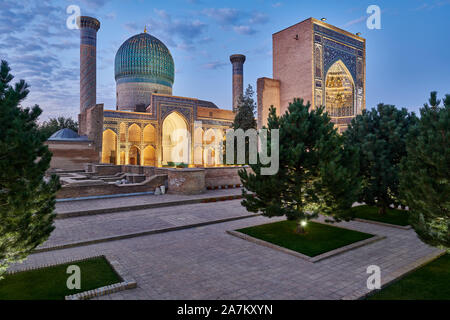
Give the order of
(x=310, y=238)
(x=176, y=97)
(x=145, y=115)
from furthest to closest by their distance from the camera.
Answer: (x=176, y=97) → (x=145, y=115) → (x=310, y=238)

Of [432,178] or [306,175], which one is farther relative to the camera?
[306,175]

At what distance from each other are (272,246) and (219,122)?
2748cm

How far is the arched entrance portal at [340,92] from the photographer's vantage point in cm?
2308

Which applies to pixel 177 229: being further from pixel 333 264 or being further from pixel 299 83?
pixel 299 83

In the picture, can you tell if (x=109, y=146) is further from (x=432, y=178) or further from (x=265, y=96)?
(x=432, y=178)

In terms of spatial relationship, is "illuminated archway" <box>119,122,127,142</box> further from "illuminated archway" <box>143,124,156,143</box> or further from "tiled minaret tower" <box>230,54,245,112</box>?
"tiled minaret tower" <box>230,54,245,112</box>

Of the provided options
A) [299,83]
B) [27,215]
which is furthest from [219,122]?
[27,215]

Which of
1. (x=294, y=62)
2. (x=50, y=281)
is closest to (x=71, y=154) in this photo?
(x=294, y=62)

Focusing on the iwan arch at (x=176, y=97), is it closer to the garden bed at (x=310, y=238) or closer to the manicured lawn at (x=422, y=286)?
the garden bed at (x=310, y=238)

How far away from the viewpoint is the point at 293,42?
2005 centimetres

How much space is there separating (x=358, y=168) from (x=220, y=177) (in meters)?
8.54

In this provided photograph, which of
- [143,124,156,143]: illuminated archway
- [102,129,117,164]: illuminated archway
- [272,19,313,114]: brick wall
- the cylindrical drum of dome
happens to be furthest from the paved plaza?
Result: the cylindrical drum of dome

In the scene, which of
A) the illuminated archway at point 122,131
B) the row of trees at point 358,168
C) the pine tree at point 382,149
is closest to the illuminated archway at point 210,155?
the illuminated archway at point 122,131

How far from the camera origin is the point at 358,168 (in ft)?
20.2
